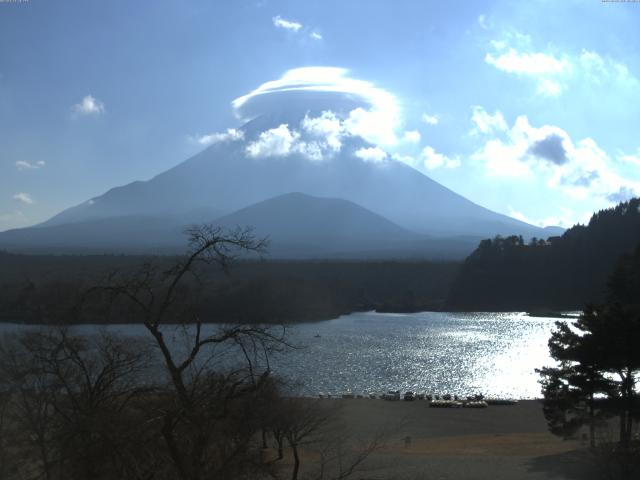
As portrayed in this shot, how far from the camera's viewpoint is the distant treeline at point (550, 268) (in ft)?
190

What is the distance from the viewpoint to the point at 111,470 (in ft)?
11.2

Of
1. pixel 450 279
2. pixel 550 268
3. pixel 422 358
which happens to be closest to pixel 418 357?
pixel 422 358

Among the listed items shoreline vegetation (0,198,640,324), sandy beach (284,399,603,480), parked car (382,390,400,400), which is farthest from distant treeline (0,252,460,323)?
sandy beach (284,399,603,480)

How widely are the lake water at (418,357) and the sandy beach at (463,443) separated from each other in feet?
8.99

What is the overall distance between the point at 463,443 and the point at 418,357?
1633 centimetres

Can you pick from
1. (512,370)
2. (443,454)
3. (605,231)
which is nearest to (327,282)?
(605,231)

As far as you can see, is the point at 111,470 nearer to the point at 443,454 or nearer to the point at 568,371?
the point at 568,371

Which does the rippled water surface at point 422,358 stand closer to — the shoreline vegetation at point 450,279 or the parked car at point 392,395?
the parked car at point 392,395

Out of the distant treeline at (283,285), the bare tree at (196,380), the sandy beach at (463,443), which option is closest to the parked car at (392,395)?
the sandy beach at (463,443)

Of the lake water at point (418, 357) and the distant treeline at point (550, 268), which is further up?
the distant treeline at point (550, 268)

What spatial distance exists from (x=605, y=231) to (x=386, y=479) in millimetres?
56186

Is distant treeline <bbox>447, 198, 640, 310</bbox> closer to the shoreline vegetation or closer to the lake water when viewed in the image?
the shoreline vegetation

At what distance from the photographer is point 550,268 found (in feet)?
206

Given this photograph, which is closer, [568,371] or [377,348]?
[568,371]
